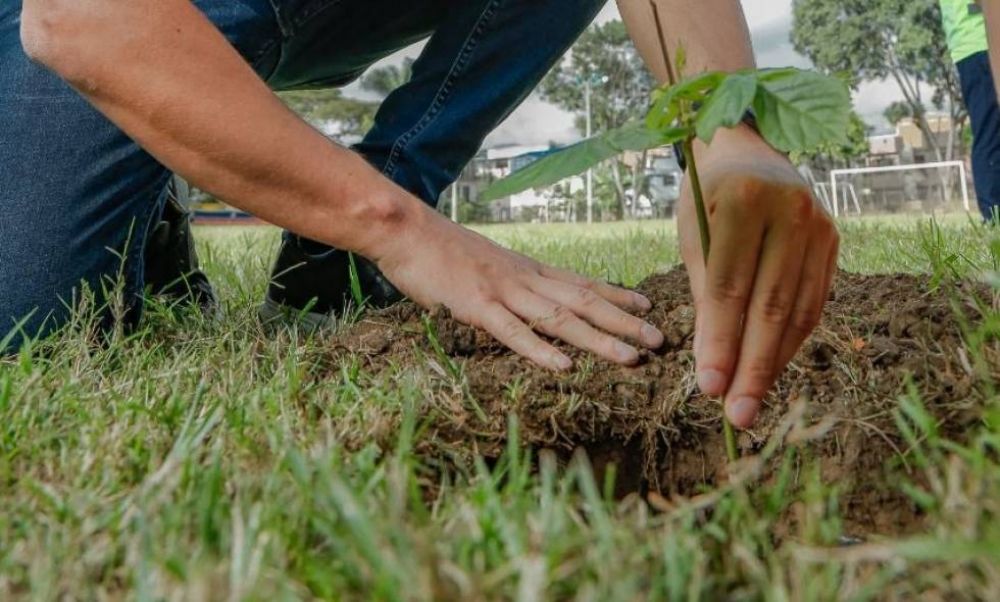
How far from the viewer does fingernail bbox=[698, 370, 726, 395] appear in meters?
0.98

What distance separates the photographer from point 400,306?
5.35 feet

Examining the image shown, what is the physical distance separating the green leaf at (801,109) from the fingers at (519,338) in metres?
0.62

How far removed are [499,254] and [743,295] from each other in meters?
0.63

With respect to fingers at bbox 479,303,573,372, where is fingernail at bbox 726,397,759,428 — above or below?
below

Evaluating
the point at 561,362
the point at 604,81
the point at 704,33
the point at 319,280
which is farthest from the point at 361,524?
the point at 604,81

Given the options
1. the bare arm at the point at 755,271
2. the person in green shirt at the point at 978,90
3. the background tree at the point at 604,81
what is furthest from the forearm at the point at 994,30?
the background tree at the point at 604,81

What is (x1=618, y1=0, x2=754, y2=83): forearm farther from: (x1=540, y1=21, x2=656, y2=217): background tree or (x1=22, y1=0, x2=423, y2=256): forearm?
(x1=540, y1=21, x2=656, y2=217): background tree

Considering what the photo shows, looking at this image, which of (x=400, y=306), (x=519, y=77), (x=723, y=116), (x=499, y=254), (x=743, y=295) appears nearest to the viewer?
(x=723, y=116)

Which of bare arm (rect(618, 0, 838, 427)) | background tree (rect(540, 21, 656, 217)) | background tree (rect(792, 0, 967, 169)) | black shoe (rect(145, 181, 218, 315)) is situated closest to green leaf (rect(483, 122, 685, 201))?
bare arm (rect(618, 0, 838, 427))

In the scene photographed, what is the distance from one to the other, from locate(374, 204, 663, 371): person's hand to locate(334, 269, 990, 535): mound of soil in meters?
0.04

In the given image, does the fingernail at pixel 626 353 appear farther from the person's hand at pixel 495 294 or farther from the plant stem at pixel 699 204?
the plant stem at pixel 699 204

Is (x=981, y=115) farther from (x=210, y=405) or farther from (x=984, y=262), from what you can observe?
(x=210, y=405)

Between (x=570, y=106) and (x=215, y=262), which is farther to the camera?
(x=570, y=106)

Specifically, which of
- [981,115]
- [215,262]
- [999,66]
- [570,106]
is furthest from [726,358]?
[570,106]
